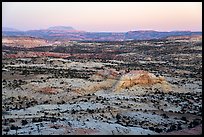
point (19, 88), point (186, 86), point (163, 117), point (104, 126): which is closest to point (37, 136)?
point (104, 126)

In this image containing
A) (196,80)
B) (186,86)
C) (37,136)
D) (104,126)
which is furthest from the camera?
(196,80)

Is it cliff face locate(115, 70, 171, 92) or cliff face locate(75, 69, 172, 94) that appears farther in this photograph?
cliff face locate(115, 70, 171, 92)

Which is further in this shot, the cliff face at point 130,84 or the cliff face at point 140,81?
the cliff face at point 140,81

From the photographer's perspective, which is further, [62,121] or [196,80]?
[196,80]

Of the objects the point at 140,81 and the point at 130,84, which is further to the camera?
the point at 140,81

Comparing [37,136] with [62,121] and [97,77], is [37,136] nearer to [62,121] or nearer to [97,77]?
[62,121]

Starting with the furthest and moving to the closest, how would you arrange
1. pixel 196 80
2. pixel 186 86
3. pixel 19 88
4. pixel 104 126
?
pixel 196 80 < pixel 186 86 < pixel 19 88 < pixel 104 126

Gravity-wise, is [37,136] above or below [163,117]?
above
